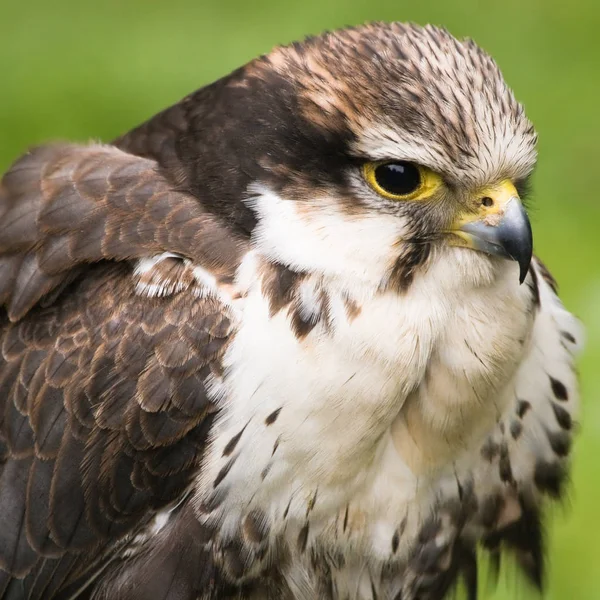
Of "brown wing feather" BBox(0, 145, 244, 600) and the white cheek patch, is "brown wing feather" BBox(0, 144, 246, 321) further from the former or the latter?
the white cheek patch

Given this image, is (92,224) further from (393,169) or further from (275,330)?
(393,169)

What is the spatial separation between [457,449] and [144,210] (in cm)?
108

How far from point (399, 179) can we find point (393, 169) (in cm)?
3

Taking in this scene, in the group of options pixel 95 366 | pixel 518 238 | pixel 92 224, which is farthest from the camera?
pixel 92 224

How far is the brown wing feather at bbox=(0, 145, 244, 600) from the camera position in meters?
3.43

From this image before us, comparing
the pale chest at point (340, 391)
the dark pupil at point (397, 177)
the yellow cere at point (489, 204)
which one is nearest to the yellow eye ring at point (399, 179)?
the dark pupil at point (397, 177)

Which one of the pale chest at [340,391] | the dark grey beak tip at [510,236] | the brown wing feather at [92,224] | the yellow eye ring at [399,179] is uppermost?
the yellow eye ring at [399,179]

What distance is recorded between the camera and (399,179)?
3348 millimetres

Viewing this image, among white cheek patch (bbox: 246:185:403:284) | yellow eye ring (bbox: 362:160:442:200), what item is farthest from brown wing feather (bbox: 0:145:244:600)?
yellow eye ring (bbox: 362:160:442:200)

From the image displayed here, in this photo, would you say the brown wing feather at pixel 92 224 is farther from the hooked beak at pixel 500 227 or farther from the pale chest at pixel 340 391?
the hooked beak at pixel 500 227

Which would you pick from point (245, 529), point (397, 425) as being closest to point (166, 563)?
point (245, 529)

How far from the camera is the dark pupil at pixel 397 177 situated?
3.35 meters

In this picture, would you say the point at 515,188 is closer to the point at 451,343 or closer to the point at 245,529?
the point at 451,343

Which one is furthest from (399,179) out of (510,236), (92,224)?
(92,224)
